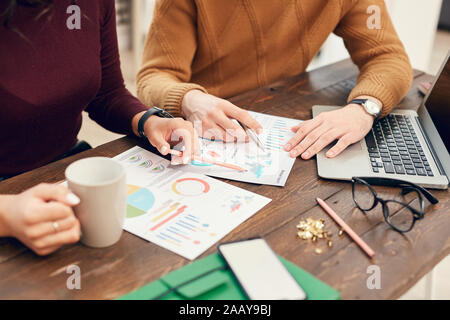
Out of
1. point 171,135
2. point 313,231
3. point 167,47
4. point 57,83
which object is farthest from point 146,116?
point 313,231

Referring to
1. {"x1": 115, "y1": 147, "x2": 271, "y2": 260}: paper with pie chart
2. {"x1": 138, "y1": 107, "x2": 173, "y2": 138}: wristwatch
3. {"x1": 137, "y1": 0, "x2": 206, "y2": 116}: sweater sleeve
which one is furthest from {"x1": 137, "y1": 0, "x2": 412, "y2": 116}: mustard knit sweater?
{"x1": 115, "y1": 147, "x2": 271, "y2": 260}: paper with pie chart

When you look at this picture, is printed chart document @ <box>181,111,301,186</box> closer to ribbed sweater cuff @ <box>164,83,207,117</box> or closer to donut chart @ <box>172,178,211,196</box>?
donut chart @ <box>172,178,211,196</box>

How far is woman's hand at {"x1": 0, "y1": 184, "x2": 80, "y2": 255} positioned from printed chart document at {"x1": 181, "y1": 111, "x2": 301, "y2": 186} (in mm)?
292

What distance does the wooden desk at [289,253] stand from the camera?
57cm

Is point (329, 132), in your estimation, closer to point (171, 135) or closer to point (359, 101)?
point (359, 101)

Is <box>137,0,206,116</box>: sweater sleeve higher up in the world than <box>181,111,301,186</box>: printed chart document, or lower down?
higher up

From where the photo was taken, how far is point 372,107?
1.04m

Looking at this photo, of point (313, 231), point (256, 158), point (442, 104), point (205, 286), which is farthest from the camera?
point (442, 104)

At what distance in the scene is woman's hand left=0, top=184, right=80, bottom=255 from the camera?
56cm

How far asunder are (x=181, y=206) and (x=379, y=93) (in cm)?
64

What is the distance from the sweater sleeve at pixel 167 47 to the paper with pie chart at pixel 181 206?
0.37 metres

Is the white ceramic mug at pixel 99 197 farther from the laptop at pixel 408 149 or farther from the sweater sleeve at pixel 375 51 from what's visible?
the sweater sleeve at pixel 375 51

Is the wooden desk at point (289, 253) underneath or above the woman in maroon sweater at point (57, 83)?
underneath

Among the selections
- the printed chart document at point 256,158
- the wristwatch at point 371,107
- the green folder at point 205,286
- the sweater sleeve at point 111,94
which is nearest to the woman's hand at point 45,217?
the green folder at point 205,286
